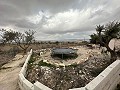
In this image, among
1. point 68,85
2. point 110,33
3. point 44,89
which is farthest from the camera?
point 110,33

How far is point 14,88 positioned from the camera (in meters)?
6.62

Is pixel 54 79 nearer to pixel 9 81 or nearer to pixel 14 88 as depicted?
pixel 14 88

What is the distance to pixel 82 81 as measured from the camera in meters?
5.73

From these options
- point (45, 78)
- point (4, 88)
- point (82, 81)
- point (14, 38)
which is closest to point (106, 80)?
point (82, 81)

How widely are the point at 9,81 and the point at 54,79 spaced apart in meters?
3.49

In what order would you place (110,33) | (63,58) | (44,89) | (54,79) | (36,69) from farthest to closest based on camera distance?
(110,33) < (63,58) < (36,69) < (54,79) < (44,89)

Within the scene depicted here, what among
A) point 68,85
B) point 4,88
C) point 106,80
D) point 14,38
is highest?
point 14,38

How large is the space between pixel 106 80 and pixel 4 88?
5.58 m

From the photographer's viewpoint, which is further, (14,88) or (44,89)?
(14,88)

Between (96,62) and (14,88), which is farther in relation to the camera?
(96,62)

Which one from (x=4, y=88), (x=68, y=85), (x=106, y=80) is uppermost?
(x=106, y=80)

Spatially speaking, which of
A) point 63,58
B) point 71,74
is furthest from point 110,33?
point 71,74

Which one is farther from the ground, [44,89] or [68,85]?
[44,89]

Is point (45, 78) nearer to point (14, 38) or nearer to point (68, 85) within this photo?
point (68, 85)
